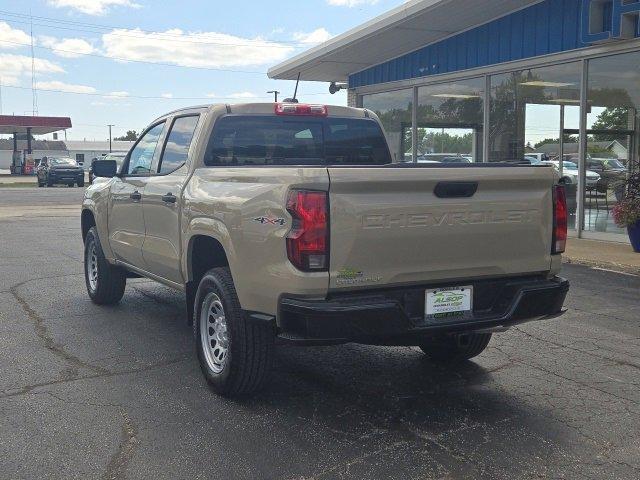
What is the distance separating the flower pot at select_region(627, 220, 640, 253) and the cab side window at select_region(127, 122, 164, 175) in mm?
7787

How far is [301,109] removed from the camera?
229 inches

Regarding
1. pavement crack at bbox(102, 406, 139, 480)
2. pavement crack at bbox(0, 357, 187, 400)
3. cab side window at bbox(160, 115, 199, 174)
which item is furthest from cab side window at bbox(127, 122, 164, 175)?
pavement crack at bbox(102, 406, 139, 480)

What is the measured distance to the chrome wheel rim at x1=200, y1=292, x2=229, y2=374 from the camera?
15.7ft

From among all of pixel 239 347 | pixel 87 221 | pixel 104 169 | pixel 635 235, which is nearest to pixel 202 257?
pixel 239 347

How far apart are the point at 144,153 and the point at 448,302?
3.53 m

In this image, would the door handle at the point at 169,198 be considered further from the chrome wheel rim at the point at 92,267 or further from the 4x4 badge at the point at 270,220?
the chrome wheel rim at the point at 92,267

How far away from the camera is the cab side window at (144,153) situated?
6414 millimetres

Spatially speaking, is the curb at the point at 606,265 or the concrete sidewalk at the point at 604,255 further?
the concrete sidewalk at the point at 604,255

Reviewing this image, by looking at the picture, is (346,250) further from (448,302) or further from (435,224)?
(448,302)

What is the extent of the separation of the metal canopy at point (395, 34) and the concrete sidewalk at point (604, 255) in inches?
183

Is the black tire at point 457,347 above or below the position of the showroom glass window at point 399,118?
below

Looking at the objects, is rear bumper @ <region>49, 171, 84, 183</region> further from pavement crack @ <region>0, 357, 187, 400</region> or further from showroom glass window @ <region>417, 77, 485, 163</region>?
pavement crack @ <region>0, 357, 187, 400</region>

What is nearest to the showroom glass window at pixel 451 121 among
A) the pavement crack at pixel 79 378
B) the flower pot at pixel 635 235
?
the flower pot at pixel 635 235

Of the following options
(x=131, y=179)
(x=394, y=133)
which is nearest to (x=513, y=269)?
(x=131, y=179)
